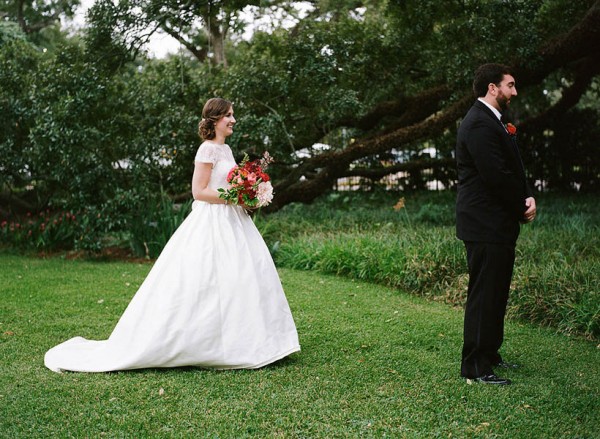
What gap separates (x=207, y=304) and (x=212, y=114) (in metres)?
1.53

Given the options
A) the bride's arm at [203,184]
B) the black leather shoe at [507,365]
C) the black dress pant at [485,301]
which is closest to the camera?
the black dress pant at [485,301]

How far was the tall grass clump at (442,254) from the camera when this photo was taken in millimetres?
6762

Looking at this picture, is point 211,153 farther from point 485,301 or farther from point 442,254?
point 442,254

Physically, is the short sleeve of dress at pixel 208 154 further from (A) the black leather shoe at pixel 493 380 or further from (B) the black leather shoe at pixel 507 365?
(B) the black leather shoe at pixel 507 365

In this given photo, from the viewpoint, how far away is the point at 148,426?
407 centimetres

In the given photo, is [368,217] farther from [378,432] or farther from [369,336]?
[378,432]

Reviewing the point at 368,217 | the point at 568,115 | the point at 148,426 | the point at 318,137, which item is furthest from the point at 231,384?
the point at 568,115

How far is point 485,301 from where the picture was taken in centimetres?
482

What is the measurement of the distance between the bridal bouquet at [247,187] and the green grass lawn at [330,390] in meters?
1.31

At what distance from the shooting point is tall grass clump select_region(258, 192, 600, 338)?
6.76m

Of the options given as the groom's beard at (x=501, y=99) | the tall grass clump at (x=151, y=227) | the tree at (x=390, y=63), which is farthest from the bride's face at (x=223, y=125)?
the tree at (x=390, y=63)

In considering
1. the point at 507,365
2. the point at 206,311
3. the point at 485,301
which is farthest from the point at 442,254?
the point at 206,311

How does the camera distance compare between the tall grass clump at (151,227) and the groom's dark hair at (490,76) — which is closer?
the groom's dark hair at (490,76)

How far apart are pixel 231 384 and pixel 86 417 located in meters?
1.05
